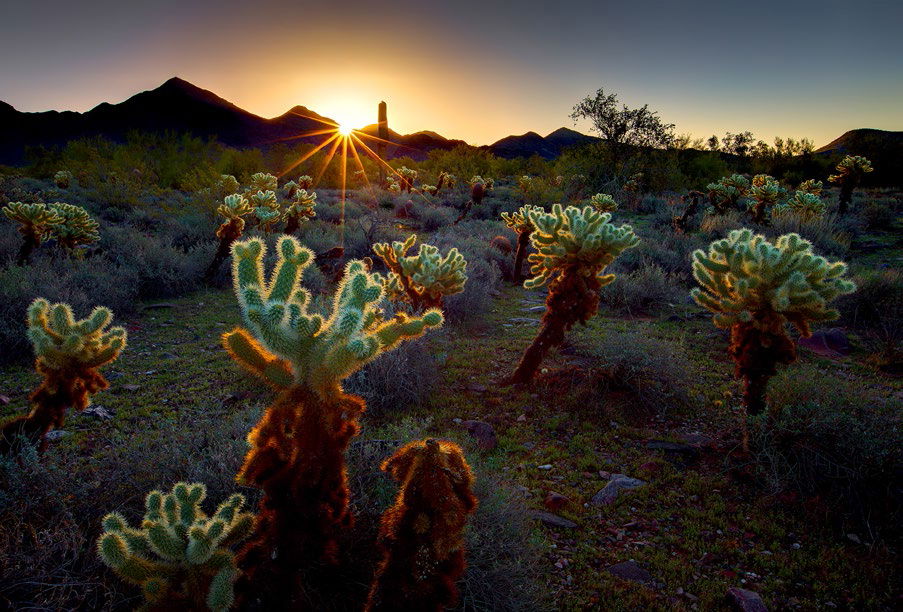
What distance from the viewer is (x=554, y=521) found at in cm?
354

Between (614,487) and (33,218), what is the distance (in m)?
10.1

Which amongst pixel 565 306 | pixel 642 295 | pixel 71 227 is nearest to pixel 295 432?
pixel 565 306

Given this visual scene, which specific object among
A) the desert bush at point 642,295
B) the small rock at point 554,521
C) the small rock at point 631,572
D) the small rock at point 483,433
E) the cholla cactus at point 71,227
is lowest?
the small rock at point 631,572

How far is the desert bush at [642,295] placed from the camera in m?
9.41

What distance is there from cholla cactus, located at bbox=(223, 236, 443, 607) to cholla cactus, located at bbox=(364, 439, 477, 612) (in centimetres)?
32

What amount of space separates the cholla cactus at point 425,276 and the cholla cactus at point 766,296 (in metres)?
3.27

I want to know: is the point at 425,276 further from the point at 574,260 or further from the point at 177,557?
the point at 177,557

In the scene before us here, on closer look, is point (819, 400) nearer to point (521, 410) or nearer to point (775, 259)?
point (775, 259)

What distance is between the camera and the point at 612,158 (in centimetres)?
2628

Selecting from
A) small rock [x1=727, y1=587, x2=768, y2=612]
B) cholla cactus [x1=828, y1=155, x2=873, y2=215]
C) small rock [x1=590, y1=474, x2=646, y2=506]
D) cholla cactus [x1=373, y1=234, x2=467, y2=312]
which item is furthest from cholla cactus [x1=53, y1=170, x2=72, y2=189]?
cholla cactus [x1=828, y1=155, x2=873, y2=215]

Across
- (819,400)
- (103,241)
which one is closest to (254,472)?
(819,400)

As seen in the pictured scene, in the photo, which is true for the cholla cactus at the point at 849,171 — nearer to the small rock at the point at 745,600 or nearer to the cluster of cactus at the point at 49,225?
the small rock at the point at 745,600

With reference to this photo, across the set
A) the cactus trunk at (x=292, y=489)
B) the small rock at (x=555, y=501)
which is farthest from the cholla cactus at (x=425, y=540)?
the small rock at (x=555, y=501)

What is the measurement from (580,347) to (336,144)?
32.1 metres
